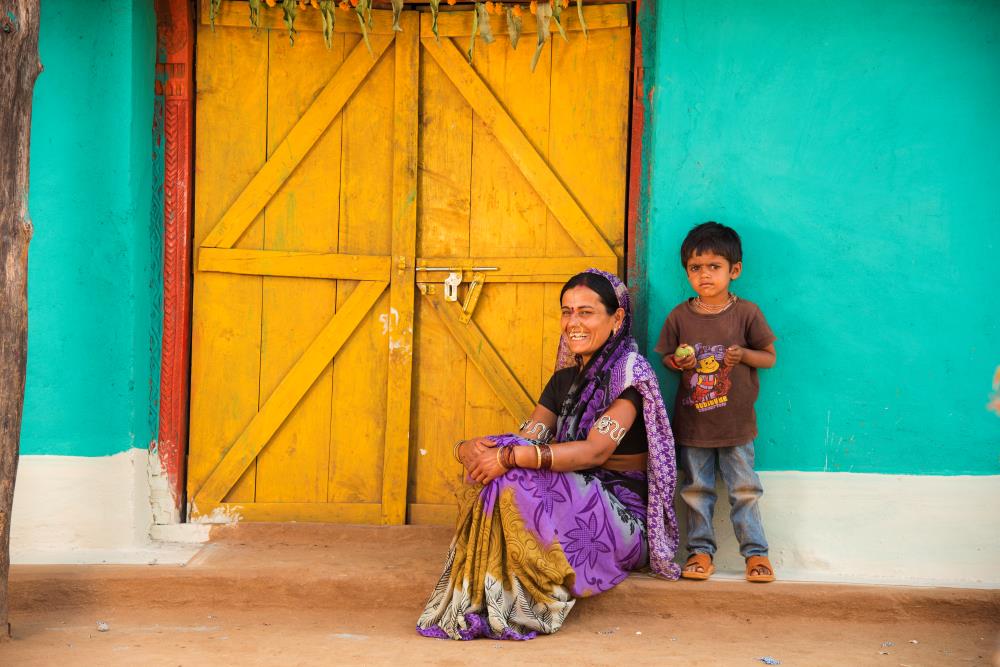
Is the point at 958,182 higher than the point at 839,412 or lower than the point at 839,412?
higher

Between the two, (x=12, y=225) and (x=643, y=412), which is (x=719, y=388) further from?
(x=12, y=225)

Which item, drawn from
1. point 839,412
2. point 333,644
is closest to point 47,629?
point 333,644

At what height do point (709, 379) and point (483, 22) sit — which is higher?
point (483, 22)

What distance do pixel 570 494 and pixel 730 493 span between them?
74 centimetres

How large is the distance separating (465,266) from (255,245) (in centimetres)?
97

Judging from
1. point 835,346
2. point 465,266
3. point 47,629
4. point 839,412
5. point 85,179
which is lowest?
point 47,629

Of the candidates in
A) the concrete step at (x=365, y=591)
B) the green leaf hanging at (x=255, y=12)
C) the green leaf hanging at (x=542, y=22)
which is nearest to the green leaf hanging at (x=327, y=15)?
the green leaf hanging at (x=255, y=12)

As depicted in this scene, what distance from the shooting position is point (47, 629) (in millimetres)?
3594

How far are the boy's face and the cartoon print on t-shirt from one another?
213 millimetres

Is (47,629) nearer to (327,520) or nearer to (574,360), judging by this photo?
(327,520)

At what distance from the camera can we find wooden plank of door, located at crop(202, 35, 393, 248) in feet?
14.3

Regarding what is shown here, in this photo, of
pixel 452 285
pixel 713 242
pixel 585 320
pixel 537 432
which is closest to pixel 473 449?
pixel 537 432

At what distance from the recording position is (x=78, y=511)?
4070 millimetres

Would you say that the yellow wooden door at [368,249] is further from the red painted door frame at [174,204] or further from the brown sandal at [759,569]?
the brown sandal at [759,569]
